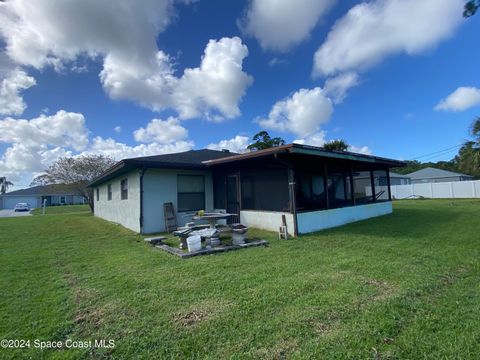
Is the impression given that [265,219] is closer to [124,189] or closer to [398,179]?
[124,189]

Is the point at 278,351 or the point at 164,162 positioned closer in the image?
the point at 278,351

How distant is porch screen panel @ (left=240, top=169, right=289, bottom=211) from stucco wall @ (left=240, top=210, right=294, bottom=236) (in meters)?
0.39

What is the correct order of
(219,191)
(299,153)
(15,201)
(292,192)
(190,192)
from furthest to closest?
(15,201) < (219,191) < (190,192) < (292,192) < (299,153)

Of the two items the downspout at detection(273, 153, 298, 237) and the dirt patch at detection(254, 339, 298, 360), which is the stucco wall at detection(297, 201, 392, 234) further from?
the dirt patch at detection(254, 339, 298, 360)

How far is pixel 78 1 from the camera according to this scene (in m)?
6.39

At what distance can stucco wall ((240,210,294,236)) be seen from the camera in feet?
25.2

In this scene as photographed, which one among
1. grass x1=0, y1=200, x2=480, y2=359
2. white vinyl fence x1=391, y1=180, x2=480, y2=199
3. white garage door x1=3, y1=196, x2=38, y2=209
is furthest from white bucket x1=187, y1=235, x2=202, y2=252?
white garage door x1=3, y1=196, x2=38, y2=209

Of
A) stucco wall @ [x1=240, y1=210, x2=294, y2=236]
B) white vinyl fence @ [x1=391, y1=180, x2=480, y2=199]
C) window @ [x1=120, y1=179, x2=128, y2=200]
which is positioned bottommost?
stucco wall @ [x1=240, y1=210, x2=294, y2=236]

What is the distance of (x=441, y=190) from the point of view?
23.3m

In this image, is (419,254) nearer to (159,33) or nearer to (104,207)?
(159,33)

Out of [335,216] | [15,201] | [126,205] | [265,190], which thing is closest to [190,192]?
[126,205]

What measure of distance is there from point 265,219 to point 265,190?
3.84ft

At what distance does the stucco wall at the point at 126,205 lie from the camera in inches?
371

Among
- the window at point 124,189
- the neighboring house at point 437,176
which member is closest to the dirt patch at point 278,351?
the window at point 124,189
